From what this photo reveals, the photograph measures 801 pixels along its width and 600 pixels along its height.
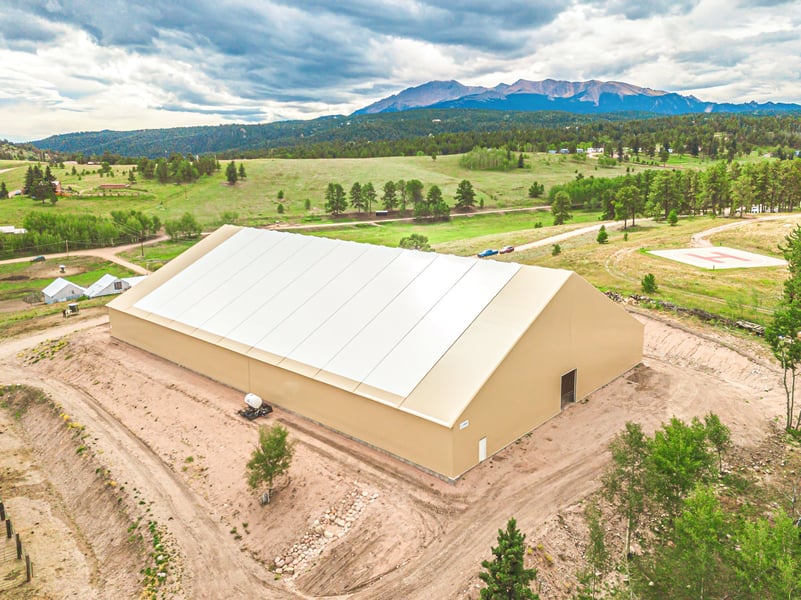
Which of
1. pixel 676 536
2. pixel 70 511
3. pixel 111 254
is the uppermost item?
pixel 111 254

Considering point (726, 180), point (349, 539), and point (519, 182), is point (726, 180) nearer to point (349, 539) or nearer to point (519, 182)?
point (519, 182)

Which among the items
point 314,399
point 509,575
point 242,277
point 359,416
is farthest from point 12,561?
point 242,277

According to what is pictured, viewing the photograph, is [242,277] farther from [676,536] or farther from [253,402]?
[676,536]

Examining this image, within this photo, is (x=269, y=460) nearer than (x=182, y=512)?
Yes

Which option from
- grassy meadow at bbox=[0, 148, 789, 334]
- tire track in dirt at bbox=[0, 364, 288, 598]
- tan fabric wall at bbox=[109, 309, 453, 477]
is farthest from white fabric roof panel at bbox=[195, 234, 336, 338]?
grassy meadow at bbox=[0, 148, 789, 334]

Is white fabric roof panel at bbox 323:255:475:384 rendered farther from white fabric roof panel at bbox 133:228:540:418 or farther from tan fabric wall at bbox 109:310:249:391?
tan fabric wall at bbox 109:310:249:391

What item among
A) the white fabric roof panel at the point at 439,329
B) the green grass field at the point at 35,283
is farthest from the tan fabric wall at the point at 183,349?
the green grass field at the point at 35,283

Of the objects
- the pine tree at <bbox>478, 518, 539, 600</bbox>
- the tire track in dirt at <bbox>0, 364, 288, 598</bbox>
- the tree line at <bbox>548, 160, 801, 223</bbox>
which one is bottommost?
the tire track in dirt at <bbox>0, 364, 288, 598</bbox>
